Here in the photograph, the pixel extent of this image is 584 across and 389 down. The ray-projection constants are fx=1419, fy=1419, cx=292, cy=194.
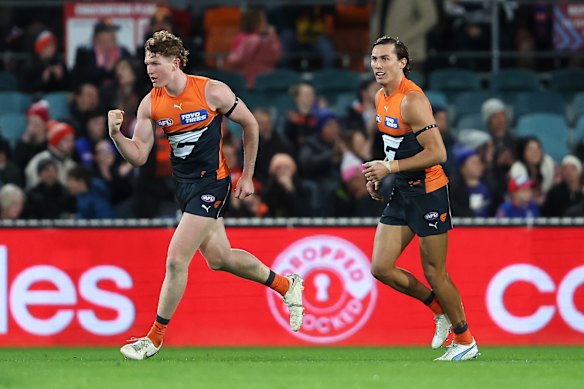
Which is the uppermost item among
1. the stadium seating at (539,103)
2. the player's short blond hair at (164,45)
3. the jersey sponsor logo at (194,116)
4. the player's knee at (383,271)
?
the player's short blond hair at (164,45)

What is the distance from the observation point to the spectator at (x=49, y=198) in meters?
15.2

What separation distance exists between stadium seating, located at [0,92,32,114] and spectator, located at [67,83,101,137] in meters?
0.78

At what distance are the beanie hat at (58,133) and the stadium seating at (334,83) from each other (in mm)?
3698

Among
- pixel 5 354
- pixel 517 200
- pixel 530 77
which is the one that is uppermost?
pixel 530 77

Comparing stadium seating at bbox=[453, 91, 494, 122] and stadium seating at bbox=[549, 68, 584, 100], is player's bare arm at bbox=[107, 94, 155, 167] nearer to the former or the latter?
stadium seating at bbox=[453, 91, 494, 122]

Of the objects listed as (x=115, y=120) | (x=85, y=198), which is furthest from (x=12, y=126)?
(x=115, y=120)

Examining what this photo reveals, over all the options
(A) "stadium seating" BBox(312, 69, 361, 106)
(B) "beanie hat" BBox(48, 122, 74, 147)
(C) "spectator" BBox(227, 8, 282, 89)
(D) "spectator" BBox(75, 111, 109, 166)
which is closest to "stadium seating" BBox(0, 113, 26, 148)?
(D) "spectator" BBox(75, 111, 109, 166)

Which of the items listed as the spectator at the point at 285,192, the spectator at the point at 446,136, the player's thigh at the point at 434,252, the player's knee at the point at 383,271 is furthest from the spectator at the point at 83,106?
the player's thigh at the point at 434,252

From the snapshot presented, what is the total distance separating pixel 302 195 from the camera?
1527cm

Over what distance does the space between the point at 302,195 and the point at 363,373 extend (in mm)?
5839

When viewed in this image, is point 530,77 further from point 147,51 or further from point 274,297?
point 147,51

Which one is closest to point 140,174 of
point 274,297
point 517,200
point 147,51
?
point 274,297

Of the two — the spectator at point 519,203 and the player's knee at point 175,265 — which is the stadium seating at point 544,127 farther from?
the player's knee at point 175,265

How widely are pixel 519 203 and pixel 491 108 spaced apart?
6.45 feet
